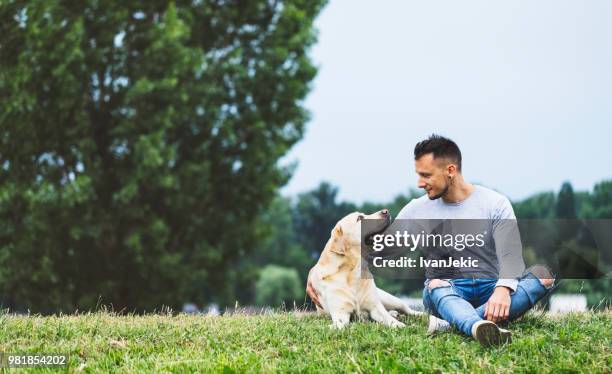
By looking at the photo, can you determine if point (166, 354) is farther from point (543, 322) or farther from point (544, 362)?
point (543, 322)

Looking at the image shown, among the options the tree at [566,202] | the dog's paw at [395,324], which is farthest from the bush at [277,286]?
the dog's paw at [395,324]

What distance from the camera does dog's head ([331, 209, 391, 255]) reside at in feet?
19.8

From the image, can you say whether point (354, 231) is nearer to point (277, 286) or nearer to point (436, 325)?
point (436, 325)

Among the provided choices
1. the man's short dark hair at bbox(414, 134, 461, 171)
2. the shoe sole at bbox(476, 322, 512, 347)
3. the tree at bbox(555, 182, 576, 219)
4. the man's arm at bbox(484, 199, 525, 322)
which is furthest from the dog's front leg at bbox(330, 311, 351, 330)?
the tree at bbox(555, 182, 576, 219)

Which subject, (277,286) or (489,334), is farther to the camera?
(277,286)

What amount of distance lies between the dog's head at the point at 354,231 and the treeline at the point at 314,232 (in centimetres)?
439

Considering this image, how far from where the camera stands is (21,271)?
13.4 metres

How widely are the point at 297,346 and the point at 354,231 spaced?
1.24 meters

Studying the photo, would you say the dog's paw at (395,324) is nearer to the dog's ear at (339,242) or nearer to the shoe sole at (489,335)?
the dog's ear at (339,242)

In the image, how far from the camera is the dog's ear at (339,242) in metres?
6.16

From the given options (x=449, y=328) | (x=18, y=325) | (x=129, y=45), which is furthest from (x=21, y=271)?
(x=449, y=328)

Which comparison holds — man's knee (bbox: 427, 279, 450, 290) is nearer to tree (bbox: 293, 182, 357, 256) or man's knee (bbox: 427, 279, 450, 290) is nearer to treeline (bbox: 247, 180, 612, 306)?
treeline (bbox: 247, 180, 612, 306)

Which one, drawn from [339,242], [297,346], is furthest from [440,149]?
[297,346]

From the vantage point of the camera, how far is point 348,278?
6191 mm
